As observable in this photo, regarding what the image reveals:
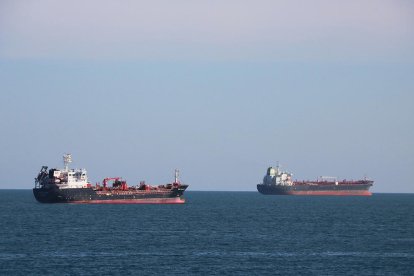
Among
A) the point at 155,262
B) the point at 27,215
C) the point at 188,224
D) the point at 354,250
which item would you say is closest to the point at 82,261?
the point at 155,262

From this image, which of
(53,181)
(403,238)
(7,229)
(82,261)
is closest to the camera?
(82,261)

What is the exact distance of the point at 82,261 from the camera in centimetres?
7588

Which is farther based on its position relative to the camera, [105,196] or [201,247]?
[105,196]

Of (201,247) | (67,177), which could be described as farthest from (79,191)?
(201,247)

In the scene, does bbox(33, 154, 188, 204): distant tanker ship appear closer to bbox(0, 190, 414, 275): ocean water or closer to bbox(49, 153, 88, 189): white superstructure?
bbox(49, 153, 88, 189): white superstructure

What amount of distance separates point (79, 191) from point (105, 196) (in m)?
8.21

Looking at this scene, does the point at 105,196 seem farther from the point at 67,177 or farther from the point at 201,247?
the point at 201,247

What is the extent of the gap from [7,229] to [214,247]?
3461 cm

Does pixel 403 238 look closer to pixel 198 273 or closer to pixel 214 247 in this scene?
pixel 214 247

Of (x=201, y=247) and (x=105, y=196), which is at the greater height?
(x=105, y=196)

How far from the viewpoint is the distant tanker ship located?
563 feet

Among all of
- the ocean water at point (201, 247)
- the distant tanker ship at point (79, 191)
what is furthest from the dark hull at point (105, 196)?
the ocean water at point (201, 247)

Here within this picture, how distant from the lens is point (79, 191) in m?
174

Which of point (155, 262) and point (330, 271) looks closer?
point (330, 271)
